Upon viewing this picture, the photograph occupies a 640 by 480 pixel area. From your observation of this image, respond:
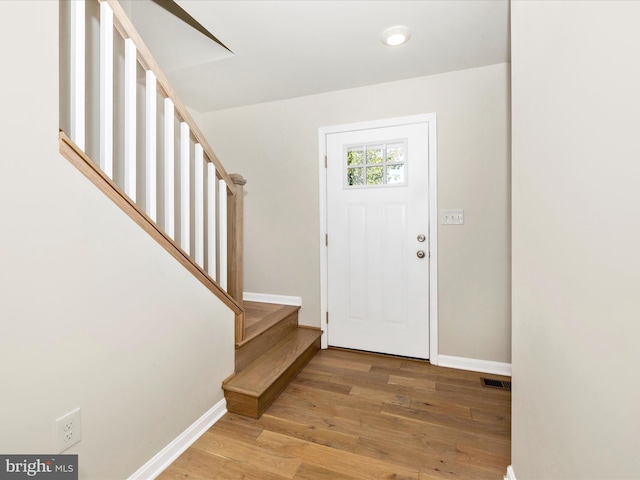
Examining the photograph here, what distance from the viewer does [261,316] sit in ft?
8.37

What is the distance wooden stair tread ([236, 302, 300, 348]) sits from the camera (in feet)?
7.13

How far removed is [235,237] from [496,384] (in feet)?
7.20

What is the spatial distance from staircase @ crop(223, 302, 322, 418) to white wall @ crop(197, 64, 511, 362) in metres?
0.24

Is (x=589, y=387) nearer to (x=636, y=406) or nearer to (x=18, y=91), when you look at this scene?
→ (x=636, y=406)

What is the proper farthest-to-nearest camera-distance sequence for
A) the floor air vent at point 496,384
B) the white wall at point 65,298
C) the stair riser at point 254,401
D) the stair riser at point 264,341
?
the floor air vent at point 496,384
the stair riser at point 264,341
the stair riser at point 254,401
the white wall at point 65,298

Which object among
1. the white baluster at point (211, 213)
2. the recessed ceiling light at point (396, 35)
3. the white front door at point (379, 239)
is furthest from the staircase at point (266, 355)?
the recessed ceiling light at point (396, 35)

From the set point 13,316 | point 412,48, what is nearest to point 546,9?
point 412,48

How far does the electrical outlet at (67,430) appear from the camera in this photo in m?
1.01

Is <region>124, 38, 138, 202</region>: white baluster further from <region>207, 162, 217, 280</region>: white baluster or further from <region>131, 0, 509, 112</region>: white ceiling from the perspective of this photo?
<region>131, 0, 509, 112</region>: white ceiling

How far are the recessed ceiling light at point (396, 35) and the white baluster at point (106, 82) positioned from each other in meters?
1.52

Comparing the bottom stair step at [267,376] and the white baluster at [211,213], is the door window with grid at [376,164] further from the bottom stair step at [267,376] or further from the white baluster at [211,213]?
the bottom stair step at [267,376]

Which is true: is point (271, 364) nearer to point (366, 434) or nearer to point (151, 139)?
point (366, 434)

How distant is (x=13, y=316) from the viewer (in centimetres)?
90

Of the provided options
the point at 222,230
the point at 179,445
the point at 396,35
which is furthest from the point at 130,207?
the point at 396,35
